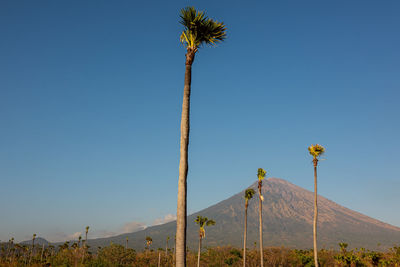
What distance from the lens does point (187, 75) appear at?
12.9m

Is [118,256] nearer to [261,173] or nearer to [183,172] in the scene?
[261,173]

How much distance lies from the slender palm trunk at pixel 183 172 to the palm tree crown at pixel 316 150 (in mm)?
27119

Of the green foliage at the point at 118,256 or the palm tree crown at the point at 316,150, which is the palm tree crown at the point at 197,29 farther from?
the green foliage at the point at 118,256

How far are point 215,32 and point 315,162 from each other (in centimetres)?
2692

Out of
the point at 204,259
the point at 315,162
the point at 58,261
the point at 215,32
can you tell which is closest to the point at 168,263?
the point at 204,259

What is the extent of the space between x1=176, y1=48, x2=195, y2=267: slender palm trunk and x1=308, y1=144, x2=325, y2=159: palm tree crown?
27119mm

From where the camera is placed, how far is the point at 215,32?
14055 millimetres

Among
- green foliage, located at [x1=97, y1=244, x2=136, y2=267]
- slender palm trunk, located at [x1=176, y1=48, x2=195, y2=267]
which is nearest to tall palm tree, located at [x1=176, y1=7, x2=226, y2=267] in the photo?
slender palm trunk, located at [x1=176, y1=48, x2=195, y2=267]

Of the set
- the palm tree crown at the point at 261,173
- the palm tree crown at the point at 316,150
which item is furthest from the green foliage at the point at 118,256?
the palm tree crown at the point at 316,150

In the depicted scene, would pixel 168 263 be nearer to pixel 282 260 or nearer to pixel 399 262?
pixel 282 260

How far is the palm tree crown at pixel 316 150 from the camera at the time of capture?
36.9m

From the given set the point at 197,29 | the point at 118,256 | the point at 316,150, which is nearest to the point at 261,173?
the point at 316,150

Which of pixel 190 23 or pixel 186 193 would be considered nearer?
pixel 186 193

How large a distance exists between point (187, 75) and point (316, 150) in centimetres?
2758
